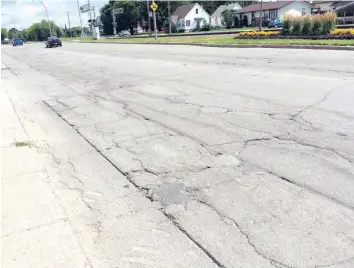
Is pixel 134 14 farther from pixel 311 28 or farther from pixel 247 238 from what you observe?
pixel 247 238

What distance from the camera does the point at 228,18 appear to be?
74.7 m

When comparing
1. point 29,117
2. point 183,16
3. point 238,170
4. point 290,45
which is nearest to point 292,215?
point 238,170

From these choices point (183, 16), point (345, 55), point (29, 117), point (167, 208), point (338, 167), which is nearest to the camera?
point (167, 208)

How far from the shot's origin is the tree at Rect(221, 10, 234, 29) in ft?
245

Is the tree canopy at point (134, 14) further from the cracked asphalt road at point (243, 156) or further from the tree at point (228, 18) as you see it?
the cracked asphalt road at point (243, 156)

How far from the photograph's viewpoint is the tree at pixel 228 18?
245 ft

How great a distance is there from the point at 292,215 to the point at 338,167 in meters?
1.35

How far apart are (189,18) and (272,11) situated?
23.7 m

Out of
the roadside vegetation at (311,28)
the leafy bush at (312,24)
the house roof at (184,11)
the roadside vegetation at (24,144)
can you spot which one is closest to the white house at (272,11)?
the house roof at (184,11)

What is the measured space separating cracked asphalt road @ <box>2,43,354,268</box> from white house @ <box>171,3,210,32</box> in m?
79.2

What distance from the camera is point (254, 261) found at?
3.00 meters

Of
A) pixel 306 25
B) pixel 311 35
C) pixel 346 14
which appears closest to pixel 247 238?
pixel 311 35

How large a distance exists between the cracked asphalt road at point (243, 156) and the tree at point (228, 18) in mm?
66666

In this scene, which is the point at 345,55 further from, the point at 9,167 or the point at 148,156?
the point at 9,167
